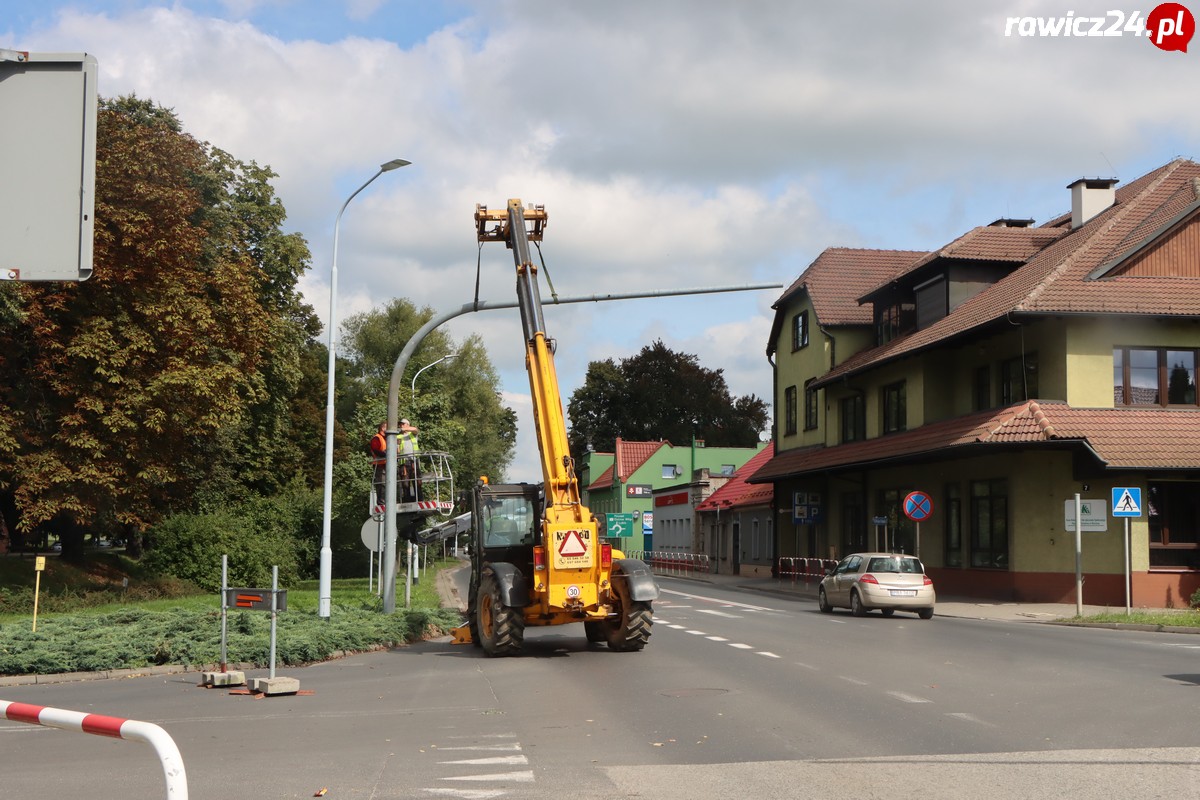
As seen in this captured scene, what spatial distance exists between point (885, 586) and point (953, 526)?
936cm

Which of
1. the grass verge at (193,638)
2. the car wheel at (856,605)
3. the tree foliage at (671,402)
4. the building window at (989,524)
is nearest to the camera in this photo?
the grass verge at (193,638)

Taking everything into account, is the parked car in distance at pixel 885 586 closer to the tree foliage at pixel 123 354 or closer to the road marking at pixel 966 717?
the tree foliage at pixel 123 354

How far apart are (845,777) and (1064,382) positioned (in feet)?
84.4

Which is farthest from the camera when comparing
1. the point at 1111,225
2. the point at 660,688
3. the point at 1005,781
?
the point at 1111,225

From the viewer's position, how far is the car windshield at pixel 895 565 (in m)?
28.5

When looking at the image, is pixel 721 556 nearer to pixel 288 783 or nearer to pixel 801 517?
pixel 801 517

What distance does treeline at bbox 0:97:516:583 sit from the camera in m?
30.1

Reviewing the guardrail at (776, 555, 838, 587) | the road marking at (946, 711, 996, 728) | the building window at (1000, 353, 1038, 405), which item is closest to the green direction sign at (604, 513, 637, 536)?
the guardrail at (776, 555, 838, 587)

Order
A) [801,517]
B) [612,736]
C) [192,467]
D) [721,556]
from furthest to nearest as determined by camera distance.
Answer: [721,556]
[801,517]
[192,467]
[612,736]

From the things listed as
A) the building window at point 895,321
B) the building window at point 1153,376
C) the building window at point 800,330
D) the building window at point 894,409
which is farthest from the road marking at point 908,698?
the building window at point 800,330

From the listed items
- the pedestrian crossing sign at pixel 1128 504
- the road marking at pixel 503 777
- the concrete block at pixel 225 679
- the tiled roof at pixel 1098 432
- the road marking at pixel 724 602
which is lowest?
the road marking at pixel 724 602

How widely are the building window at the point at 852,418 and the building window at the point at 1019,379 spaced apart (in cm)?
979

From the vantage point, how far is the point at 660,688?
14.1 metres

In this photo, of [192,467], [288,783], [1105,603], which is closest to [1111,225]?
[1105,603]
